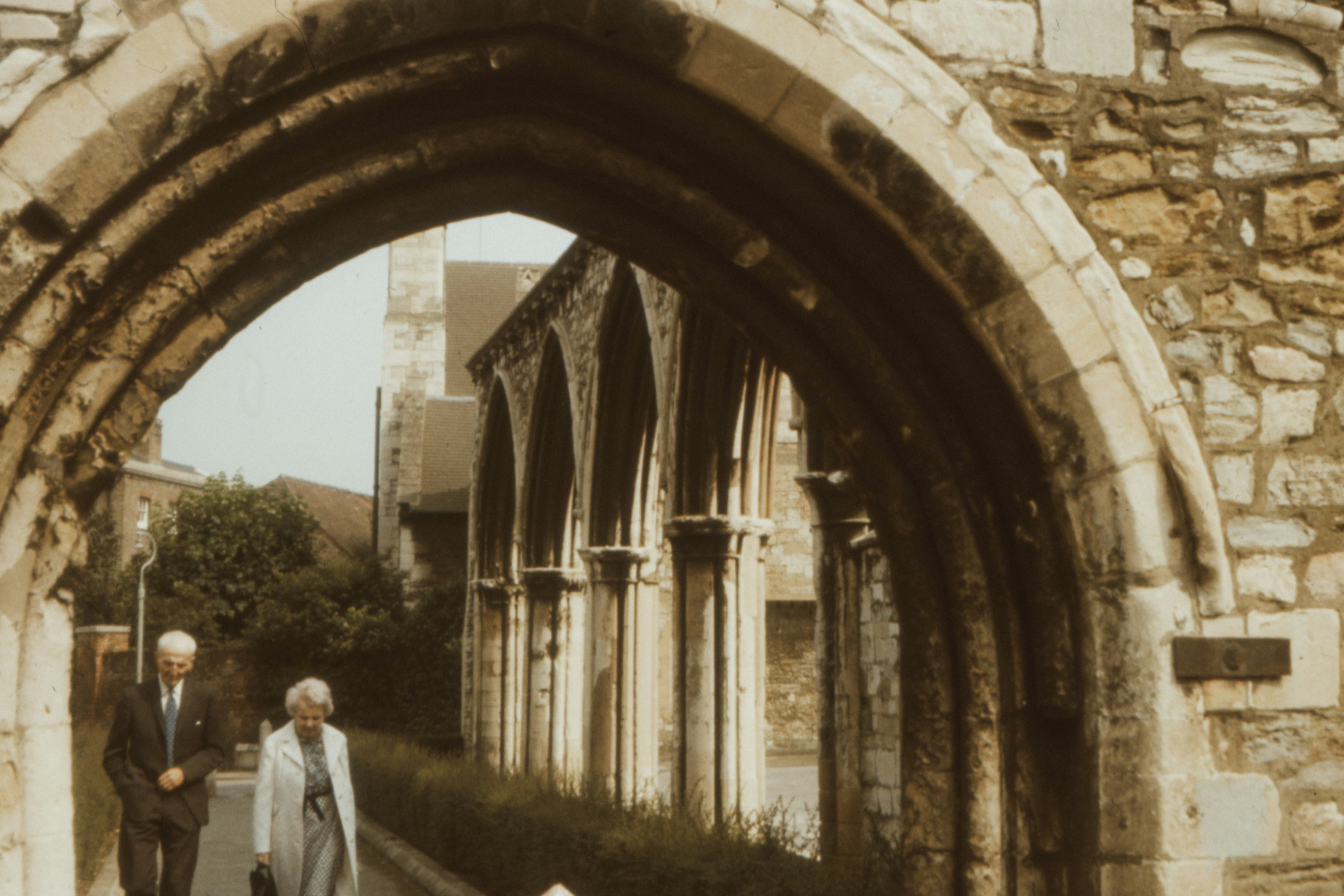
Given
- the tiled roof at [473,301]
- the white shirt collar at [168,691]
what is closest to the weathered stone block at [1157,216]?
the white shirt collar at [168,691]

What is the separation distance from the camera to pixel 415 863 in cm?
923

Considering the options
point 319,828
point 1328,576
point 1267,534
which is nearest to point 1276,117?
point 1267,534

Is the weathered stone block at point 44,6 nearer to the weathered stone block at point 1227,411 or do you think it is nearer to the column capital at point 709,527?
the weathered stone block at point 1227,411

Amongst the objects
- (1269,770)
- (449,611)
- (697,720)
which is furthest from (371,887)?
(449,611)

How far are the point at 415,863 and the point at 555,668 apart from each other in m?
3.61

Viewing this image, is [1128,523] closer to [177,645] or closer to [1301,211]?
[1301,211]

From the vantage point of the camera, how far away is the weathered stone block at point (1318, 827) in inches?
133

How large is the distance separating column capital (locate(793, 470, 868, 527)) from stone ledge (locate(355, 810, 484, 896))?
3.00 m

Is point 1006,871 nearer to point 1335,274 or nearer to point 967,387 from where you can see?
point 967,387

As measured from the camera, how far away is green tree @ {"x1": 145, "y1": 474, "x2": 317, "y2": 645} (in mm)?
26891

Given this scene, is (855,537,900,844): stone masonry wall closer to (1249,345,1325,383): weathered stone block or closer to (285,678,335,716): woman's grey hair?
(285,678,335,716): woman's grey hair

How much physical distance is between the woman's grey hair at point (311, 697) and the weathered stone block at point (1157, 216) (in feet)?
9.16

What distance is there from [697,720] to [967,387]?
4.89 metres

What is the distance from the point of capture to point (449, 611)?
69.6 feet
